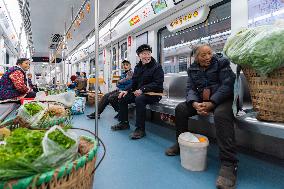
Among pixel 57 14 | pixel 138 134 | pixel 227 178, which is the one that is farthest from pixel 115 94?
pixel 57 14

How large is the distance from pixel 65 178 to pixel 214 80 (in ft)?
6.41

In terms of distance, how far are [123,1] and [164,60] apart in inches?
84.1

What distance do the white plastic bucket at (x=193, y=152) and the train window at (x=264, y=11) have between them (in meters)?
1.80

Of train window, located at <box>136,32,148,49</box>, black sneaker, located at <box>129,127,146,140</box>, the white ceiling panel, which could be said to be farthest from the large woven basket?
the white ceiling panel

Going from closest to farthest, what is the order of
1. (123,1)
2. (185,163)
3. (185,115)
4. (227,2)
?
1. (185,163)
2. (185,115)
3. (227,2)
4. (123,1)

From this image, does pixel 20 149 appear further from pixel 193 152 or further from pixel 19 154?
pixel 193 152

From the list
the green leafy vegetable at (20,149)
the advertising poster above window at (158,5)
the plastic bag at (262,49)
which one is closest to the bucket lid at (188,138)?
the plastic bag at (262,49)

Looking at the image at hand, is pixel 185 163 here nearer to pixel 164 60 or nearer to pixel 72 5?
pixel 164 60

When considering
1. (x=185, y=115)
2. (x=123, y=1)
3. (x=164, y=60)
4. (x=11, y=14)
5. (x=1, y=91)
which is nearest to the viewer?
(x=185, y=115)

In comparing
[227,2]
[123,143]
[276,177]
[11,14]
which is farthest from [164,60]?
[11,14]

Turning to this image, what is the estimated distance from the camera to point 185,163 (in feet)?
7.04

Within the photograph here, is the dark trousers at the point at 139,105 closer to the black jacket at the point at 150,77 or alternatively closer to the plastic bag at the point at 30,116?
the black jacket at the point at 150,77

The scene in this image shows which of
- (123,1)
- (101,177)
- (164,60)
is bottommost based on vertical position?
(101,177)

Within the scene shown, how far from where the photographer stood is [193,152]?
2055mm
